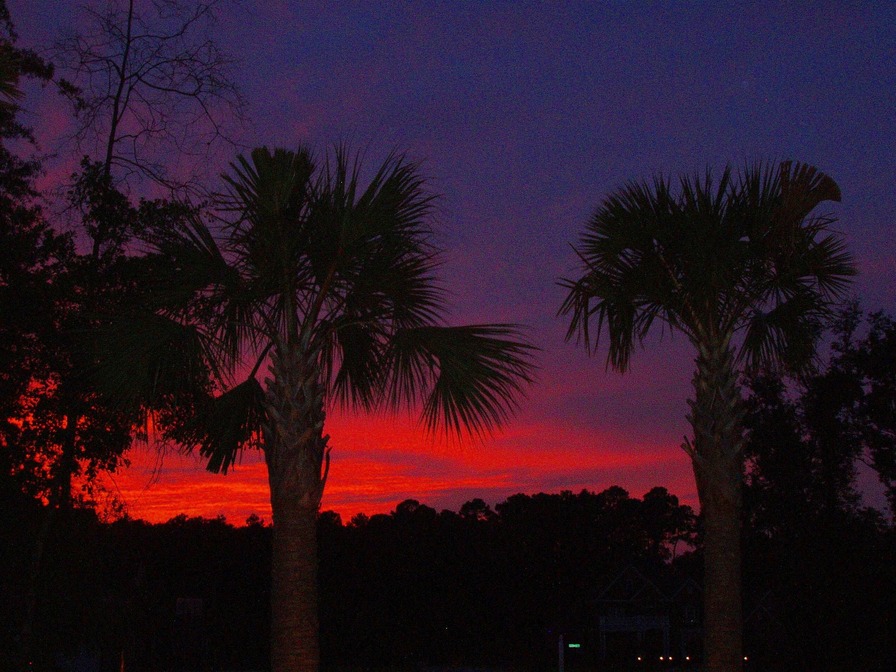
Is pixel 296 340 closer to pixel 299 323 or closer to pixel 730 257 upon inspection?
pixel 299 323

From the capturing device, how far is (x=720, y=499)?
11.2 meters

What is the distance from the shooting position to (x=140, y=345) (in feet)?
33.2

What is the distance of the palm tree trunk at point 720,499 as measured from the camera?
10977 mm

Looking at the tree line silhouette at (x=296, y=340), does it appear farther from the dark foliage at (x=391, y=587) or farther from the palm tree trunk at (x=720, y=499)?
the dark foliage at (x=391, y=587)

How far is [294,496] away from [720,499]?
4.78 m

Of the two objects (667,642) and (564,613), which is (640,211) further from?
(564,613)

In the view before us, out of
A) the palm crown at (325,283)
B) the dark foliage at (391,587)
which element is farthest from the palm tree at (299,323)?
the dark foliage at (391,587)

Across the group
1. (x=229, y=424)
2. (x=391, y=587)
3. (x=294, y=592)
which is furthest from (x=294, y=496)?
(x=391, y=587)

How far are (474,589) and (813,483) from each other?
26164 mm

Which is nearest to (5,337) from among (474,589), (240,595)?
(240,595)

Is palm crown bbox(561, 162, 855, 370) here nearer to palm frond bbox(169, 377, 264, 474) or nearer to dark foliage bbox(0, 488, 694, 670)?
palm frond bbox(169, 377, 264, 474)

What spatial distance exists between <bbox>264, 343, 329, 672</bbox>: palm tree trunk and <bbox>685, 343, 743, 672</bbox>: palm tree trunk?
173 inches

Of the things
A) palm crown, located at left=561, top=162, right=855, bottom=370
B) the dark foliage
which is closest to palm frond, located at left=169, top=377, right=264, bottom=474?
palm crown, located at left=561, top=162, right=855, bottom=370

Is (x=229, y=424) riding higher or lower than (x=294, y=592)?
higher
